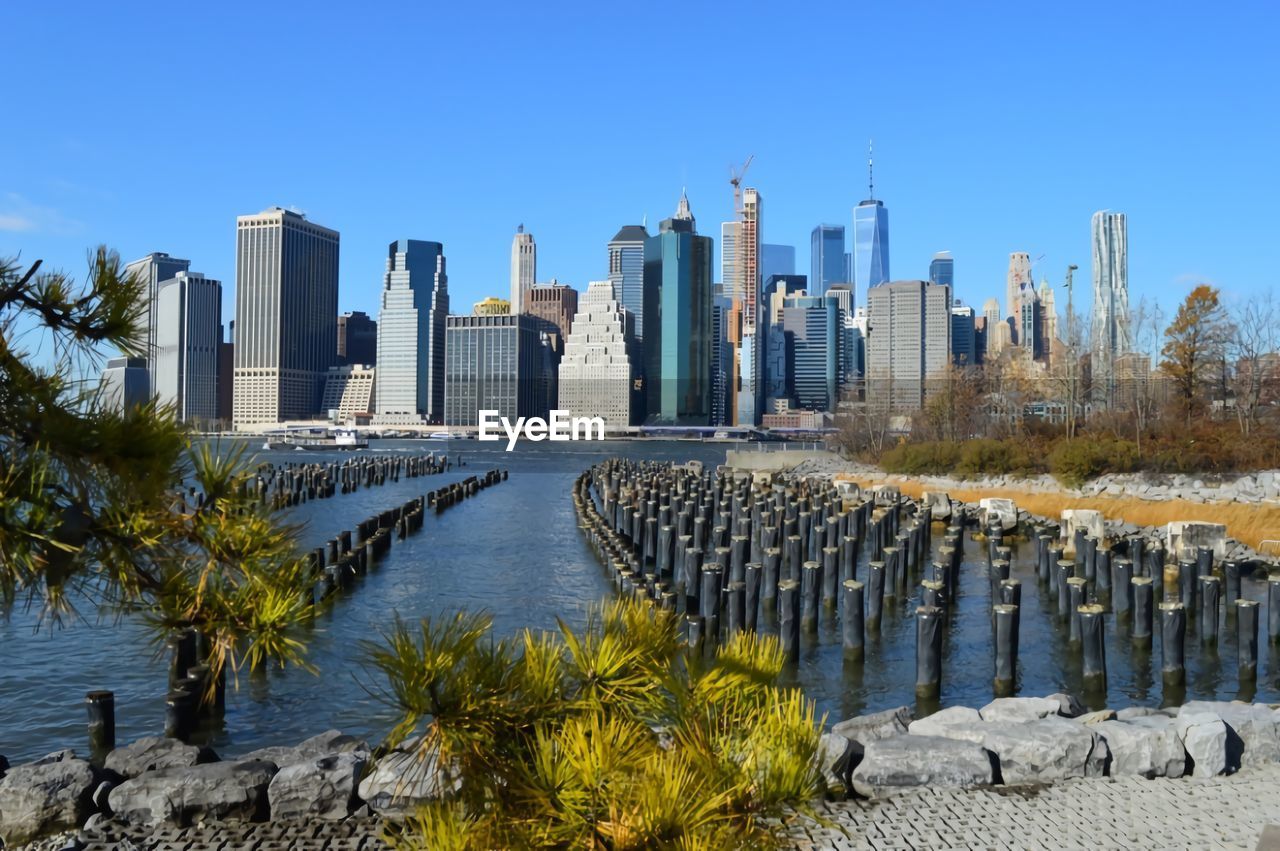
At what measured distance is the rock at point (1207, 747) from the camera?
9.37 m

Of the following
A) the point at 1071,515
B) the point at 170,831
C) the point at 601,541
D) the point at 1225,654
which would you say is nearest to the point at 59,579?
the point at 170,831

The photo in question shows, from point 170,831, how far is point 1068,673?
14123 mm

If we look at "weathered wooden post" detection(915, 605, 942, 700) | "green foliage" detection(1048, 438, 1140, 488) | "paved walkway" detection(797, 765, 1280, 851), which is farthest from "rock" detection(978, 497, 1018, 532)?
"paved walkway" detection(797, 765, 1280, 851)

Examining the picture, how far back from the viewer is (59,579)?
10.5ft

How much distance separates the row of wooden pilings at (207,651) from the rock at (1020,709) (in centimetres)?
738

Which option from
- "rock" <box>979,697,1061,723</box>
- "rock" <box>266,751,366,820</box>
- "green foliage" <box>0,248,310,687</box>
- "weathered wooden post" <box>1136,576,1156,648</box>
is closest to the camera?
"green foliage" <box>0,248,310,687</box>

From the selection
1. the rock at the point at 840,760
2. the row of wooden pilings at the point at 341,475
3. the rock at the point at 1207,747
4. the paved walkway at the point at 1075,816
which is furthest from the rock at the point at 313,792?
the row of wooden pilings at the point at 341,475

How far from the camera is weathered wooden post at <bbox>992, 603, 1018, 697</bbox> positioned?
1539cm

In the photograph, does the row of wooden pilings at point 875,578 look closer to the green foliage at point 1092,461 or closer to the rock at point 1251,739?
the rock at point 1251,739

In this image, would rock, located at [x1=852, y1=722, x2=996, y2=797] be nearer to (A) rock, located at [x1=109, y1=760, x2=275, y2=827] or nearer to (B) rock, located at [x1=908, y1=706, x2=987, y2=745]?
(B) rock, located at [x1=908, y1=706, x2=987, y2=745]

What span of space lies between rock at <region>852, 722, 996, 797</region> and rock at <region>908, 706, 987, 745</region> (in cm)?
33

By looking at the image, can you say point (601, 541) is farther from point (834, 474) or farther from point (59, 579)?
point (834, 474)

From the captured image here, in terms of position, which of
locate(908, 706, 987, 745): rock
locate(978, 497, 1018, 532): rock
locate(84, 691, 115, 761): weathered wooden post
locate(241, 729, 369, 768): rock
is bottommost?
locate(84, 691, 115, 761): weathered wooden post

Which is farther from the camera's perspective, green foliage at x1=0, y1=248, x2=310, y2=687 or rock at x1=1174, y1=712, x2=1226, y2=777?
rock at x1=1174, y1=712, x2=1226, y2=777
